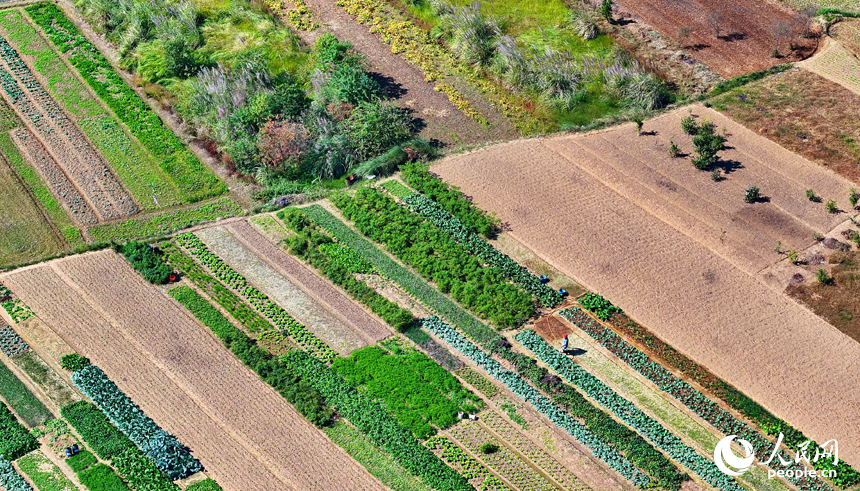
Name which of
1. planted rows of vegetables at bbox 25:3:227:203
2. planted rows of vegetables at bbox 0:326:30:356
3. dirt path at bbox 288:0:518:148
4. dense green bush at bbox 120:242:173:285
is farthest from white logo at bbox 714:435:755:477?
planted rows of vegetables at bbox 0:326:30:356

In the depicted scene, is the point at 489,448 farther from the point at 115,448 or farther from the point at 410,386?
the point at 115,448

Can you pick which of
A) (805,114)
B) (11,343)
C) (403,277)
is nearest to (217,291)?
(403,277)

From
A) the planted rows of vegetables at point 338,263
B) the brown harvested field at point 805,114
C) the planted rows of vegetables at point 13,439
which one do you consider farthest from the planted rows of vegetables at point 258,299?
the brown harvested field at point 805,114

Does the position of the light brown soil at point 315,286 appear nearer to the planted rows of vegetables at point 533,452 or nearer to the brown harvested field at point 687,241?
the planted rows of vegetables at point 533,452

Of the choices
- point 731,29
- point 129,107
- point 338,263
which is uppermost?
point 731,29

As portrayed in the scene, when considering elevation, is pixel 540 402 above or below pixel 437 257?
below

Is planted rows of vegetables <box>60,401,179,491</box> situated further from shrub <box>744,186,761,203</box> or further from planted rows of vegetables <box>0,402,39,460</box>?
shrub <box>744,186,761,203</box>
